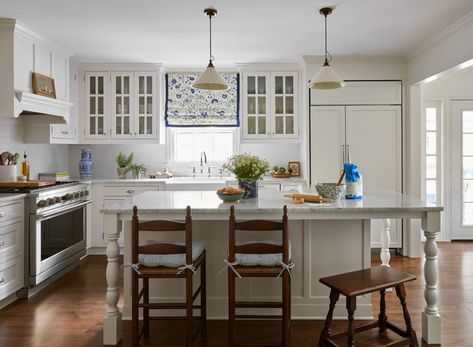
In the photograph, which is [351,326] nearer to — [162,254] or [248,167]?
[162,254]

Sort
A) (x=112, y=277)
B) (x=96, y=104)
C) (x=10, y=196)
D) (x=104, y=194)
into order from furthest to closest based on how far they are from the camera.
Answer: (x=96, y=104), (x=104, y=194), (x=10, y=196), (x=112, y=277)

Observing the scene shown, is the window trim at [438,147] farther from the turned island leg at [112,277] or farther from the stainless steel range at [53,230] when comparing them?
the turned island leg at [112,277]

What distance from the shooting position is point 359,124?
5293mm

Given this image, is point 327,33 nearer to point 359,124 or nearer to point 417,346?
point 359,124

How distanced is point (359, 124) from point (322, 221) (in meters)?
2.43

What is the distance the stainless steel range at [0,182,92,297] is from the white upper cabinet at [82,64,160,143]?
997 millimetres

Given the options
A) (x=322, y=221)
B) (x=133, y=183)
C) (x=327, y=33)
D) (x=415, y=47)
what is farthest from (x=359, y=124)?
(x=133, y=183)

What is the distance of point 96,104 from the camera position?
5680mm

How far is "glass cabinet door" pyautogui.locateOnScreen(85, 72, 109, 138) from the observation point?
5.67 m

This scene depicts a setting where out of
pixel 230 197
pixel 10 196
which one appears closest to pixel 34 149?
pixel 10 196

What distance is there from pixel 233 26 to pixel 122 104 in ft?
7.43

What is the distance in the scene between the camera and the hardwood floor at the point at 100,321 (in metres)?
2.93

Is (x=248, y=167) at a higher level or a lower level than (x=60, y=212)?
higher

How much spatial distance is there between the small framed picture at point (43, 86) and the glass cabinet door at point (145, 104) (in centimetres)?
125
